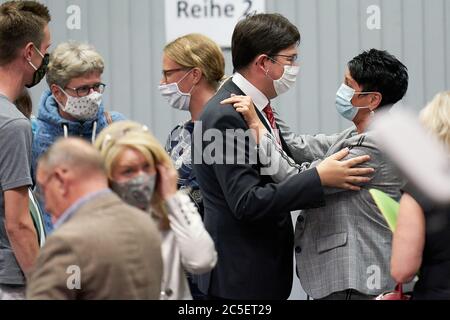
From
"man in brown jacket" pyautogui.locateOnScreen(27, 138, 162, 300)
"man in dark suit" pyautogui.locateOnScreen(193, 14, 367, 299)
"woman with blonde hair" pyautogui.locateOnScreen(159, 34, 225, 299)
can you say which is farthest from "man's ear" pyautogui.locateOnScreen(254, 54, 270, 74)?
"man in brown jacket" pyautogui.locateOnScreen(27, 138, 162, 300)

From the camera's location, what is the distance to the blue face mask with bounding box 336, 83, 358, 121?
409 cm

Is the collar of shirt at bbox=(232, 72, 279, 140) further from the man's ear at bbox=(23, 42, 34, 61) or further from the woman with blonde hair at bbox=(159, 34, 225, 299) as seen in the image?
the man's ear at bbox=(23, 42, 34, 61)

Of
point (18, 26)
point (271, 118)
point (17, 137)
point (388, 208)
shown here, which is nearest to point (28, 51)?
point (18, 26)

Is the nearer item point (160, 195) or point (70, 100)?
point (160, 195)

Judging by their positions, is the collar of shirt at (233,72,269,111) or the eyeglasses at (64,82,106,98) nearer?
the collar of shirt at (233,72,269,111)

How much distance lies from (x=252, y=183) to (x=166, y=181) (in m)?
0.64

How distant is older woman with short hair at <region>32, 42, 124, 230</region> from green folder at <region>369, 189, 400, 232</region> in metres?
1.60

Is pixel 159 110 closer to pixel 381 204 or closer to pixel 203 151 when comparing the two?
pixel 203 151

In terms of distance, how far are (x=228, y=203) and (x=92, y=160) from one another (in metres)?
1.09

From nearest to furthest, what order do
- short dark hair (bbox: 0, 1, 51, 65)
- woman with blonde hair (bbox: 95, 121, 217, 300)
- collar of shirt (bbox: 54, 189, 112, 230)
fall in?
collar of shirt (bbox: 54, 189, 112, 230) → woman with blonde hair (bbox: 95, 121, 217, 300) → short dark hair (bbox: 0, 1, 51, 65)

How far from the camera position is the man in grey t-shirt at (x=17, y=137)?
3.60 metres

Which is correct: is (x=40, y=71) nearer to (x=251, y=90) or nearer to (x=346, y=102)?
(x=251, y=90)

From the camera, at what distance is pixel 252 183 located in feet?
12.1

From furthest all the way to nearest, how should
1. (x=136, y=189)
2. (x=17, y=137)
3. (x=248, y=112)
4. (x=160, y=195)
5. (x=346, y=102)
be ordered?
(x=346, y=102) → (x=248, y=112) → (x=17, y=137) → (x=160, y=195) → (x=136, y=189)
